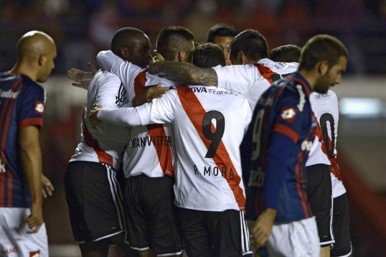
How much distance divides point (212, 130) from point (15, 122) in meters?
1.51

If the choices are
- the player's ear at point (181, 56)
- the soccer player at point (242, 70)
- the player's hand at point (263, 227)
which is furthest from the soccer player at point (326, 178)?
the player's hand at point (263, 227)

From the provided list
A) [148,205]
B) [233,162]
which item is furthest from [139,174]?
[233,162]

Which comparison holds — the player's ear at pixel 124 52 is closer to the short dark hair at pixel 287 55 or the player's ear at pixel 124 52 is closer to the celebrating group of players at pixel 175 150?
the celebrating group of players at pixel 175 150

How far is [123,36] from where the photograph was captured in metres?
8.75

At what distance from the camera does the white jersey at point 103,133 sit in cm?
854

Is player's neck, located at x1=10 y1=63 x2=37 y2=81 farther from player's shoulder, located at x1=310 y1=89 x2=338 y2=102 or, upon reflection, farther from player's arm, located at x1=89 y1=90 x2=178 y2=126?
player's shoulder, located at x1=310 y1=89 x2=338 y2=102

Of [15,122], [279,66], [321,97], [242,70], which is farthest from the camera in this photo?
[321,97]

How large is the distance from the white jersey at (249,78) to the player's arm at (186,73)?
0.31 ft

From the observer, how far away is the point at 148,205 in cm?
844

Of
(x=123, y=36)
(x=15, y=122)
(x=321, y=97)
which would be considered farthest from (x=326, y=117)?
(x=15, y=122)

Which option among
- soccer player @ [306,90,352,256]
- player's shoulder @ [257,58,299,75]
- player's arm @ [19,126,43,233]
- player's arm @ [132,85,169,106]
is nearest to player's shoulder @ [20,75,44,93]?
player's arm @ [19,126,43,233]

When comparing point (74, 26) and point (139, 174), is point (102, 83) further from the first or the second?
point (74, 26)

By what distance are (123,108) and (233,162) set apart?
2.98 feet

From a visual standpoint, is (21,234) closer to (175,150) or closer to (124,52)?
(175,150)
